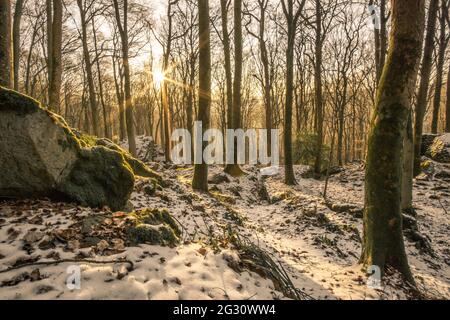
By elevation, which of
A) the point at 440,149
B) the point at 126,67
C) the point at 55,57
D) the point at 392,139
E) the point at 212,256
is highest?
the point at 126,67

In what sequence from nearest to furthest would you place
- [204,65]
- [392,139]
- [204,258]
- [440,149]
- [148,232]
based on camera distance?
[204,258]
[148,232]
[392,139]
[204,65]
[440,149]

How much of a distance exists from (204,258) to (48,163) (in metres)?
3.02

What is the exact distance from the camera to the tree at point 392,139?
430 cm

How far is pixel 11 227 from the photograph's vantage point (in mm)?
3762

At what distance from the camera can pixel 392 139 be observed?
4.39 meters

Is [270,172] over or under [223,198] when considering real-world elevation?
over

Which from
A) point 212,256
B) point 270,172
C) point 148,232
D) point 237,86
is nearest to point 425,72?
point 237,86

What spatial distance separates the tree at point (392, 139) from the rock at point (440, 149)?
10782 mm

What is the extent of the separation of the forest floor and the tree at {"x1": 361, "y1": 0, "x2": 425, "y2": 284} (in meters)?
0.47

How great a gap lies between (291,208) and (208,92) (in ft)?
14.5

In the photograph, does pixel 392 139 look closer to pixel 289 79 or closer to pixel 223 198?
pixel 223 198

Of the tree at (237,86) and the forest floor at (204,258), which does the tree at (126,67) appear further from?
the forest floor at (204,258)

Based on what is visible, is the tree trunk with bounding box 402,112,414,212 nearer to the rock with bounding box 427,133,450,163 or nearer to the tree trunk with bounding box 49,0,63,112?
the rock with bounding box 427,133,450,163
